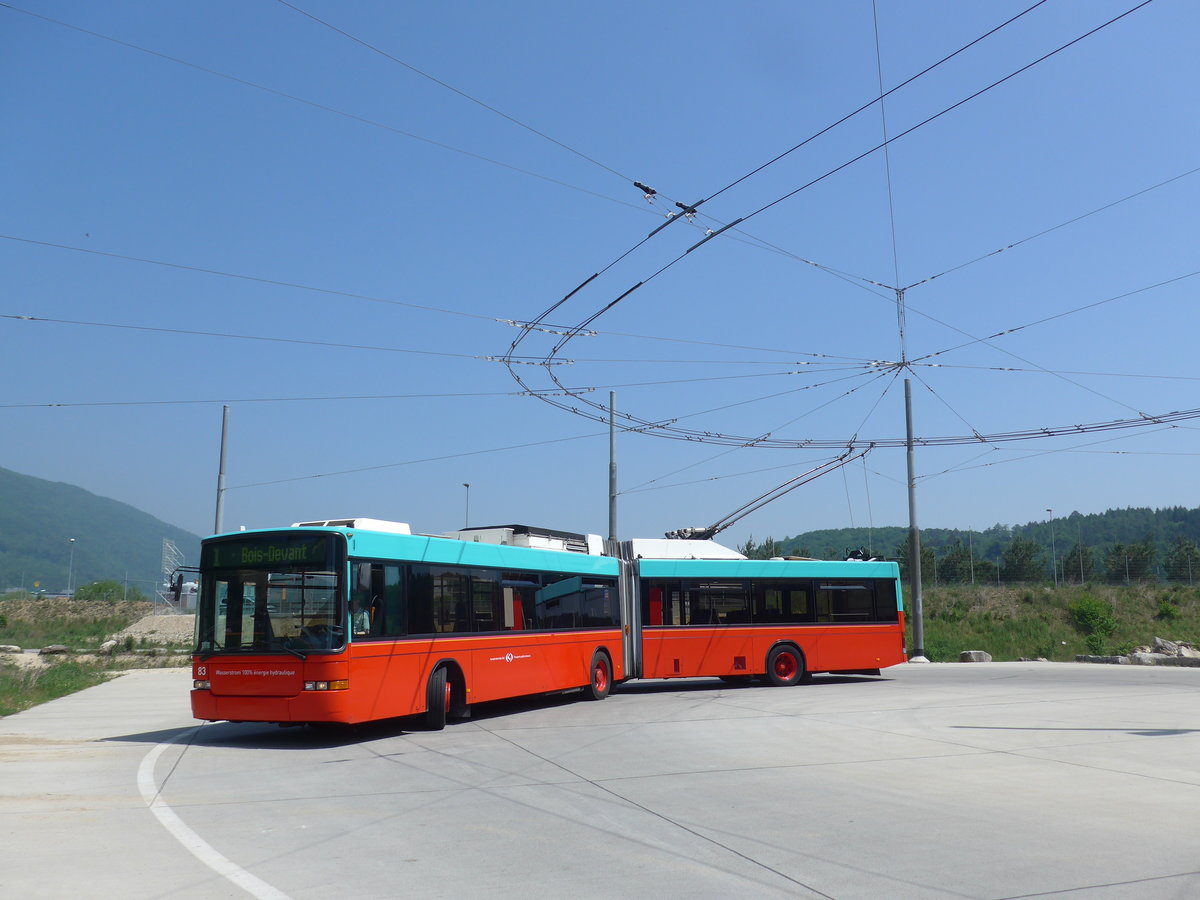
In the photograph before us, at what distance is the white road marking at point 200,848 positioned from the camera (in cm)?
620

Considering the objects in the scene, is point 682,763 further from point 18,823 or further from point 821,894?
point 18,823

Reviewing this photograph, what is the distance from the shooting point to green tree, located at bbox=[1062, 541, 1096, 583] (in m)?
63.5

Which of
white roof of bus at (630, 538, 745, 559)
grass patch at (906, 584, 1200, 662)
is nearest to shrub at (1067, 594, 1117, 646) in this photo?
grass patch at (906, 584, 1200, 662)

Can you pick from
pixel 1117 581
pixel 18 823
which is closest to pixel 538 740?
pixel 18 823

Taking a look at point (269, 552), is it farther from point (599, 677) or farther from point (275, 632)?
point (599, 677)

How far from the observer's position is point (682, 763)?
11.7 metres

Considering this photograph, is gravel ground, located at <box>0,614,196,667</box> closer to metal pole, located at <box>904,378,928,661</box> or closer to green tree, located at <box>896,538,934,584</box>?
metal pole, located at <box>904,378,928,661</box>

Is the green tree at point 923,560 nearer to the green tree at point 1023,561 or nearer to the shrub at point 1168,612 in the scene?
the green tree at point 1023,561

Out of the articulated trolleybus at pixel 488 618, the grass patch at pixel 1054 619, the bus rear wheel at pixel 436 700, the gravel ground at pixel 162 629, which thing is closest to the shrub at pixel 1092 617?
the grass patch at pixel 1054 619

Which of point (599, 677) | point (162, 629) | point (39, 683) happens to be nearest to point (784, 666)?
point (599, 677)

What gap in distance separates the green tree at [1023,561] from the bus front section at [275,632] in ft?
186

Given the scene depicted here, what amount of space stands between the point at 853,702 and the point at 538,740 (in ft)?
24.9

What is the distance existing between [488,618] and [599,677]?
457cm

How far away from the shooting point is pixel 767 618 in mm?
22641
